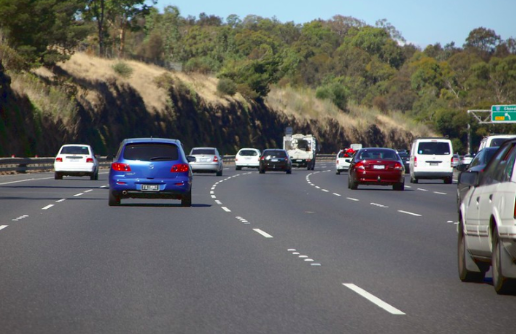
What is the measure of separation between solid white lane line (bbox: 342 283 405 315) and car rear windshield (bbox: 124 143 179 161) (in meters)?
13.6

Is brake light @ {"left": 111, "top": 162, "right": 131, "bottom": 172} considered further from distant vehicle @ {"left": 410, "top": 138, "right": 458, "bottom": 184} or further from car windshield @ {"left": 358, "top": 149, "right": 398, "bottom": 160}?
distant vehicle @ {"left": 410, "top": 138, "right": 458, "bottom": 184}

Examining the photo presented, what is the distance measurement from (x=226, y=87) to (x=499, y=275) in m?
96.0

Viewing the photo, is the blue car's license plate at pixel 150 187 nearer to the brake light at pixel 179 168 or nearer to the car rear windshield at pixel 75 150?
the brake light at pixel 179 168

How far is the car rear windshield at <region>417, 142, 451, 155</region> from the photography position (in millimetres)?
41562

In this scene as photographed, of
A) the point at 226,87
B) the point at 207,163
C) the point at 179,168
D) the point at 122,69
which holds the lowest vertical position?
the point at 207,163

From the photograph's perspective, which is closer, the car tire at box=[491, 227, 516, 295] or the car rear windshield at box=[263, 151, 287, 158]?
the car tire at box=[491, 227, 516, 295]

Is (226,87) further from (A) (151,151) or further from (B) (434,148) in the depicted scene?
(A) (151,151)

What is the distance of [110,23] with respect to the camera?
371 ft

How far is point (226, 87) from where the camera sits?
104m

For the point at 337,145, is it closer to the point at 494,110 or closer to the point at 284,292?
the point at 494,110

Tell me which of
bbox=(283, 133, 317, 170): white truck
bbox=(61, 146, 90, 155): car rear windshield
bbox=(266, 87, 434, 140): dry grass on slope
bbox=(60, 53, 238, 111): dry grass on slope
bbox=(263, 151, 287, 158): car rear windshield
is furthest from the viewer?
bbox=(266, 87, 434, 140): dry grass on slope

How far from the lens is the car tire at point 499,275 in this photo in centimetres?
877

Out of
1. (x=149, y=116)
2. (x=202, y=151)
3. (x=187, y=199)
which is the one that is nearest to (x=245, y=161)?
(x=202, y=151)

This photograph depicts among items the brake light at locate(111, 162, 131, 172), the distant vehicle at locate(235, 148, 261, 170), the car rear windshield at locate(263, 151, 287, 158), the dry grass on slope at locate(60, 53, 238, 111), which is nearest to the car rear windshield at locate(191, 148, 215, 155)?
the car rear windshield at locate(263, 151, 287, 158)
